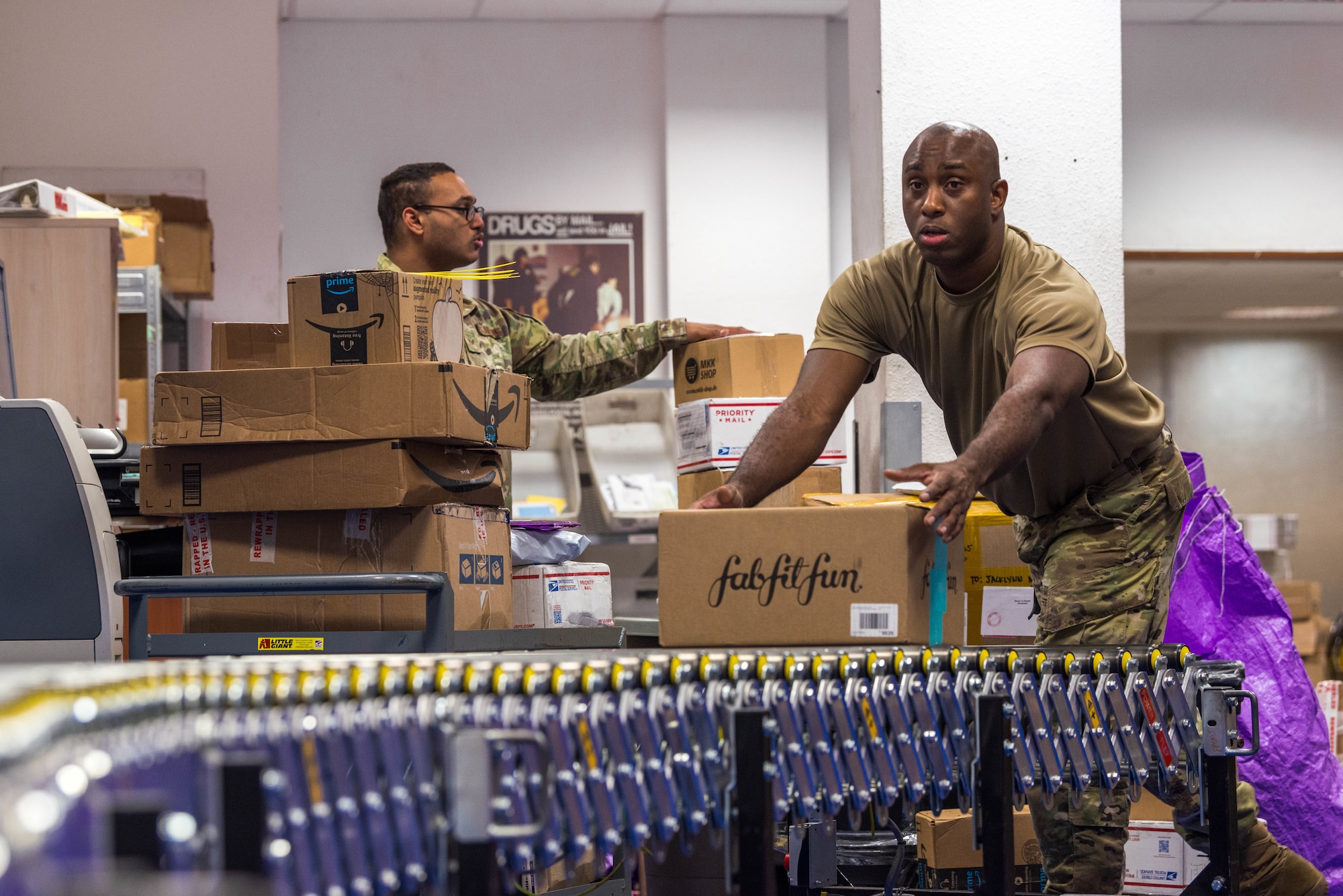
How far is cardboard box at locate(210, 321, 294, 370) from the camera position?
8.53 feet

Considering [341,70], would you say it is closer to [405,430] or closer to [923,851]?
[405,430]

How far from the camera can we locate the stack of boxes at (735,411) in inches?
122

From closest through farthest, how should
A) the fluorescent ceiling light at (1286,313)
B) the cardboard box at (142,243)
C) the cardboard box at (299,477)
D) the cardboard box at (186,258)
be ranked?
the cardboard box at (299,477) → the cardboard box at (142,243) → the cardboard box at (186,258) → the fluorescent ceiling light at (1286,313)

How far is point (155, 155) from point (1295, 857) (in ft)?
16.2

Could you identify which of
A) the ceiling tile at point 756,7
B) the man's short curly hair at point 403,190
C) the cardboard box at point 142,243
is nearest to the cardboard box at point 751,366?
the man's short curly hair at point 403,190

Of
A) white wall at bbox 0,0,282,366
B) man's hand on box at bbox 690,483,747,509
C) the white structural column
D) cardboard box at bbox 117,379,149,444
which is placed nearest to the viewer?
man's hand on box at bbox 690,483,747,509

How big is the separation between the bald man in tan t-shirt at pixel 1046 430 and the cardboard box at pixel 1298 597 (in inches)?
165

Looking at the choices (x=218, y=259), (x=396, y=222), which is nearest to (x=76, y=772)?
(x=396, y=222)

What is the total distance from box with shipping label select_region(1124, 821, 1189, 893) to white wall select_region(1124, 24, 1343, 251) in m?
3.69

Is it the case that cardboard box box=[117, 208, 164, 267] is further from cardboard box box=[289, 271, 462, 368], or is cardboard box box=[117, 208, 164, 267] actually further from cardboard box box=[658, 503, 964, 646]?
cardboard box box=[658, 503, 964, 646]

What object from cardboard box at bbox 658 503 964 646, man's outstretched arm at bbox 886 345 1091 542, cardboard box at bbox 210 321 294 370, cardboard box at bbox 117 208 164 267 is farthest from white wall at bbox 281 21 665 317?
cardboard box at bbox 658 503 964 646

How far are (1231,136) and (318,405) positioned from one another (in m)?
4.99

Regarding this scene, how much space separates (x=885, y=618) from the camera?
1723 millimetres

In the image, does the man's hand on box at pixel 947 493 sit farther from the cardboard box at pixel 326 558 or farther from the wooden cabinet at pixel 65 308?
the wooden cabinet at pixel 65 308
